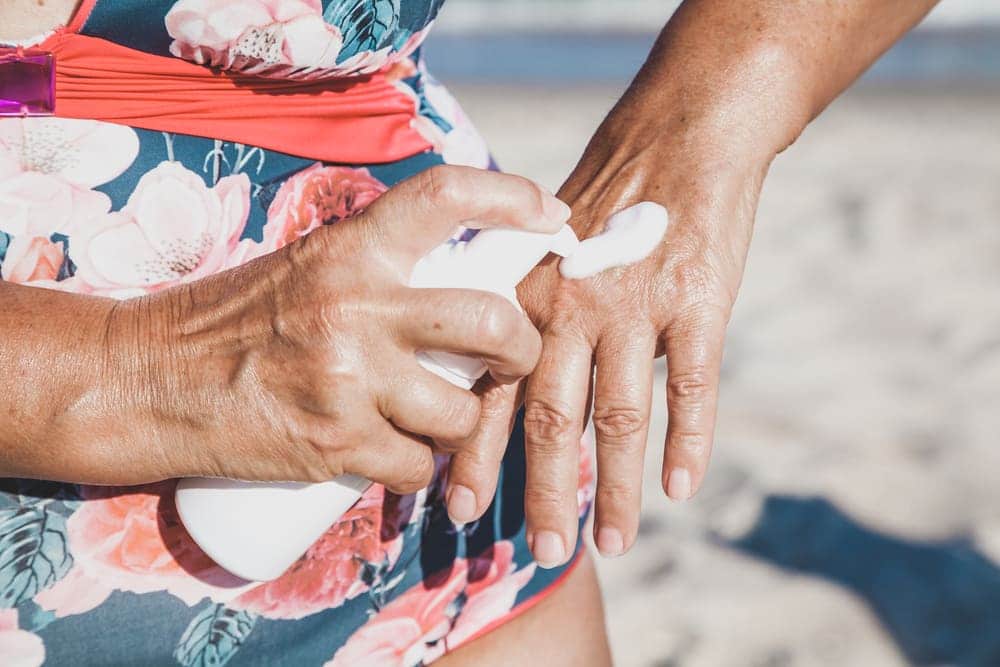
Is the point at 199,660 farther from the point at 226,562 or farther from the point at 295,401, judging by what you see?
the point at 295,401

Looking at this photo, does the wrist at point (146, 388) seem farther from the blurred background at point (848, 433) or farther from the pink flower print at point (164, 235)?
the blurred background at point (848, 433)

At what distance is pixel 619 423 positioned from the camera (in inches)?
36.5

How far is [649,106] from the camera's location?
3.44 ft

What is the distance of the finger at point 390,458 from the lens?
780 millimetres

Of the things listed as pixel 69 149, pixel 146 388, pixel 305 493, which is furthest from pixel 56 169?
pixel 305 493

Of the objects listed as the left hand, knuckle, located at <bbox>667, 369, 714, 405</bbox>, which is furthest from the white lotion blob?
knuckle, located at <bbox>667, 369, 714, 405</bbox>

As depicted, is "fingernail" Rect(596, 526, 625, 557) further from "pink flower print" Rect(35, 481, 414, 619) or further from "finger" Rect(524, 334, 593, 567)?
"pink flower print" Rect(35, 481, 414, 619)

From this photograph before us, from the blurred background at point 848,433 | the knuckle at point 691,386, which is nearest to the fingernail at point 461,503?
the knuckle at point 691,386

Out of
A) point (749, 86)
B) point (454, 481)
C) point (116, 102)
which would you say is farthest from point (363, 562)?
point (749, 86)

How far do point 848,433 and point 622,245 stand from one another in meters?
1.93

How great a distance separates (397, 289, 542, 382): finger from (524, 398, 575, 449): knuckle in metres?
0.15

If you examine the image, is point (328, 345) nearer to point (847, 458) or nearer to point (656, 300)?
point (656, 300)

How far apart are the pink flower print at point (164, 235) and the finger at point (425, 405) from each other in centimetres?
26

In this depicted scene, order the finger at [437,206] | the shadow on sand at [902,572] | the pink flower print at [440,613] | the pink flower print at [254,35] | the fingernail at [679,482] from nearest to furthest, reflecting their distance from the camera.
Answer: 1. the finger at [437,206]
2. the pink flower print at [254,35]
3. the fingernail at [679,482]
4. the pink flower print at [440,613]
5. the shadow on sand at [902,572]
